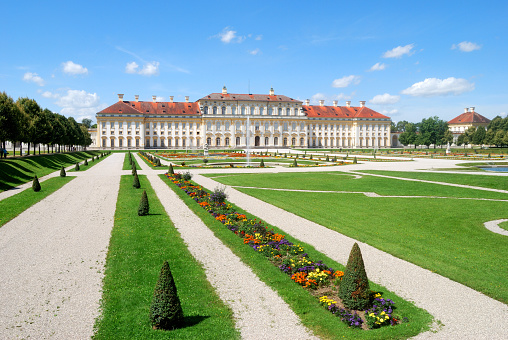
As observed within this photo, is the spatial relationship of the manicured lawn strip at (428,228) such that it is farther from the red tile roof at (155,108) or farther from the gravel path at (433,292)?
the red tile roof at (155,108)

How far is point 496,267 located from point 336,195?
944 centimetres

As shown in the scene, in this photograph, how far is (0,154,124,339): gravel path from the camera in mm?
5559

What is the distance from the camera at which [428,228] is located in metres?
11.0

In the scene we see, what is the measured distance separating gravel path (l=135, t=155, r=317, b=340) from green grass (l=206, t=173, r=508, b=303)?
363 centimetres

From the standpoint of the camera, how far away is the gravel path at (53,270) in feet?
18.2

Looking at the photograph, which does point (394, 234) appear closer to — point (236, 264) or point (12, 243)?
point (236, 264)

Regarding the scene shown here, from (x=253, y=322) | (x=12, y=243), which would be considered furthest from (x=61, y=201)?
(x=253, y=322)

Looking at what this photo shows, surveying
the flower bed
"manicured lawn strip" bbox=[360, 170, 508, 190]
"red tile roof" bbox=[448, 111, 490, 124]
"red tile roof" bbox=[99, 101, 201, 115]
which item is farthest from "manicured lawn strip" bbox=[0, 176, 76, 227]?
"red tile roof" bbox=[448, 111, 490, 124]

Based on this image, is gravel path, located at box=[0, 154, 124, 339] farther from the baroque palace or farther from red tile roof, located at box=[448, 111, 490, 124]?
red tile roof, located at box=[448, 111, 490, 124]

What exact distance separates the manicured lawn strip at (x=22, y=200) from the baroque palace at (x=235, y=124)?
69.3 metres

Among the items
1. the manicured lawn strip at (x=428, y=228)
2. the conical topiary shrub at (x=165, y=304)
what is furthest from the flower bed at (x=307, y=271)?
the conical topiary shrub at (x=165, y=304)

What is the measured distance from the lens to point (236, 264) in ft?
26.4

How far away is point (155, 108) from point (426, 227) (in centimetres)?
8784

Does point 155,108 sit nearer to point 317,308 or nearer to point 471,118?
point 317,308
